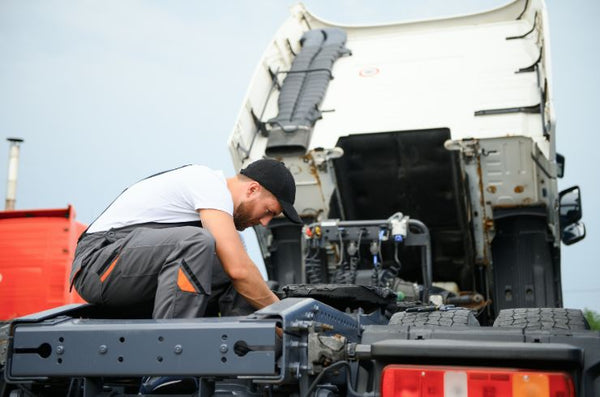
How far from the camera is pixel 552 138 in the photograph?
4.70 metres

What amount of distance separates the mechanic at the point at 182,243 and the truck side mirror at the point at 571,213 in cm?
386

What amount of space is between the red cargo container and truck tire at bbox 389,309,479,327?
193 inches

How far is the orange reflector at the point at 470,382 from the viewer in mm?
1644

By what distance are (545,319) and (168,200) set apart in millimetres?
1361

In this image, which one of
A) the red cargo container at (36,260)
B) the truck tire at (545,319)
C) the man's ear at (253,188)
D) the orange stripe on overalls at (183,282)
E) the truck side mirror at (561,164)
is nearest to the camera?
the orange stripe on overalls at (183,282)

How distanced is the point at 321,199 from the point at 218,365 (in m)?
3.48

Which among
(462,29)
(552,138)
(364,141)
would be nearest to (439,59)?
(462,29)

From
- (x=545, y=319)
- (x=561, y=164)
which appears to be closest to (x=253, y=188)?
(x=545, y=319)

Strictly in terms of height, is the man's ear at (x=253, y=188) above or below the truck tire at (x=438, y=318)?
above

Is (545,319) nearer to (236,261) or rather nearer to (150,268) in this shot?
(236,261)

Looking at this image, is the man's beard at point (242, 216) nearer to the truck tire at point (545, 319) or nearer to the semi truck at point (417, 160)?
the semi truck at point (417, 160)

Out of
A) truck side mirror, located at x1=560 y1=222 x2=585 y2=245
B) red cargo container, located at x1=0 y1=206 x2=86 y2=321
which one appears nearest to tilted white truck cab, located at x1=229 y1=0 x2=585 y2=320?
truck side mirror, located at x1=560 y1=222 x2=585 y2=245

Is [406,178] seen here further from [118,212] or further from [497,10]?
[118,212]

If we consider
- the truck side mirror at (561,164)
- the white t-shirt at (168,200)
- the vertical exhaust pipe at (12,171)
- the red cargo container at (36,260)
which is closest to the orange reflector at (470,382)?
the white t-shirt at (168,200)
